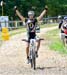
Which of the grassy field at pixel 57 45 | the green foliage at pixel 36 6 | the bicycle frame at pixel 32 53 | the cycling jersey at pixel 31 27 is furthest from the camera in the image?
the green foliage at pixel 36 6

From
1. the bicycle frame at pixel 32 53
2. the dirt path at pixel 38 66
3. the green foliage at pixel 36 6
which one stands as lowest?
the green foliage at pixel 36 6

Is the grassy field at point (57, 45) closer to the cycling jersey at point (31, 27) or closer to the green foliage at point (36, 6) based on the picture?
the cycling jersey at point (31, 27)

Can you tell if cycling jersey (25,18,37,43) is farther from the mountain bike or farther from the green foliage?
the green foliage

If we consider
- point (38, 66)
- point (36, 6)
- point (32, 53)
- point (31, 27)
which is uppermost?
point (31, 27)

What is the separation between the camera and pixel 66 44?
23781 millimetres

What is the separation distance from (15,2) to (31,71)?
6847 centimetres

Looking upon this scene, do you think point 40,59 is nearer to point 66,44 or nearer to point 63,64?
point 63,64

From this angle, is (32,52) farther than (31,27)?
No

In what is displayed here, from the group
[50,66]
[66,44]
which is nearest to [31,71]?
[50,66]

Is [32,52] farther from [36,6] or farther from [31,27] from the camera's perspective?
[36,6]

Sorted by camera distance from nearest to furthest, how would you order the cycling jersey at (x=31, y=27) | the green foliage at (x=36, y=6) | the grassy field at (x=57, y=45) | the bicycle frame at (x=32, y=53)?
the bicycle frame at (x=32, y=53) → the cycling jersey at (x=31, y=27) → the grassy field at (x=57, y=45) → the green foliage at (x=36, y=6)

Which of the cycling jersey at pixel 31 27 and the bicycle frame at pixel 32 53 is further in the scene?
the cycling jersey at pixel 31 27

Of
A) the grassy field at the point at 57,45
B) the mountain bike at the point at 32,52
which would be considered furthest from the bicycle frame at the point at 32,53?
the grassy field at the point at 57,45

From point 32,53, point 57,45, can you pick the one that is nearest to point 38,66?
point 32,53
